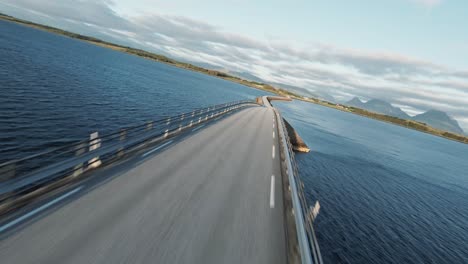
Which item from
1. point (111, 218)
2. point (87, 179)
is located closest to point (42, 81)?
point (87, 179)

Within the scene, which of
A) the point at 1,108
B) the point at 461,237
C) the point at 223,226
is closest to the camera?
the point at 223,226

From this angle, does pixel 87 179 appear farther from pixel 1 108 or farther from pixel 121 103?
pixel 121 103

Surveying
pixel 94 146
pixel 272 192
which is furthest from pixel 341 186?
pixel 94 146

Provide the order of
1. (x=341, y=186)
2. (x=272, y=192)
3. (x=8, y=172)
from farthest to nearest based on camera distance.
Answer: (x=341, y=186)
(x=272, y=192)
(x=8, y=172)

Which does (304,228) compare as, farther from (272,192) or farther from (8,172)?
(8,172)

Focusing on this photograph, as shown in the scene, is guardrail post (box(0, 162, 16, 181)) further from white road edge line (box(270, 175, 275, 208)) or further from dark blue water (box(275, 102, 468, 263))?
dark blue water (box(275, 102, 468, 263))

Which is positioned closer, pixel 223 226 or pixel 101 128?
pixel 223 226
